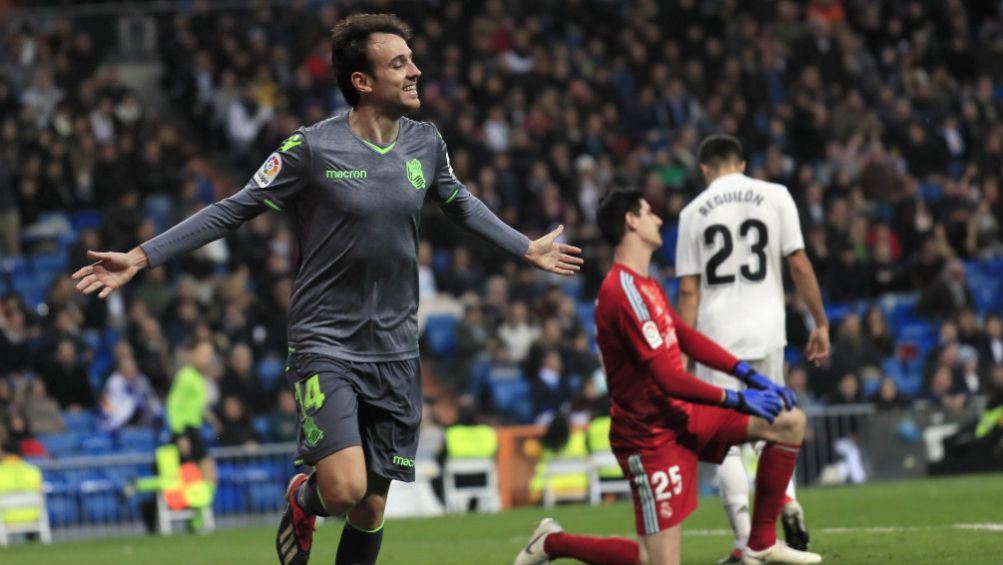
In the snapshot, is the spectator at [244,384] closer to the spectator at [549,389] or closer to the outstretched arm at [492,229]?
the spectator at [549,389]

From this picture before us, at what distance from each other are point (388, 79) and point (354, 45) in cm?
24

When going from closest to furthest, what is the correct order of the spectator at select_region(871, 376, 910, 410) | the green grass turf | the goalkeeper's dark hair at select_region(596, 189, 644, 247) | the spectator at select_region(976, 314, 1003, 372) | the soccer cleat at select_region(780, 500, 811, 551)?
the goalkeeper's dark hair at select_region(596, 189, 644, 247) < the soccer cleat at select_region(780, 500, 811, 551) < the green grass turf < the spectator at select_region(871, 376, 910, 410) < the spectator at select_region(976, 314, 1003, 372)

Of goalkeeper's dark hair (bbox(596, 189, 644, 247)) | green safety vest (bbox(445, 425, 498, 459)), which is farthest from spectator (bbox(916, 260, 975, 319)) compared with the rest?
goalkeeper's dark hair (bbox(596, 189, 644, 247))

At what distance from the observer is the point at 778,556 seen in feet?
30.0

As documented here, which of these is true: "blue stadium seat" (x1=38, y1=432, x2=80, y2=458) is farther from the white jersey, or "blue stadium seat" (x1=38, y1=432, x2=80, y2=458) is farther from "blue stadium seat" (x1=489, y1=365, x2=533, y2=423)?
the white jersey

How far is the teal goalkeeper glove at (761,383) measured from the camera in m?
8.05

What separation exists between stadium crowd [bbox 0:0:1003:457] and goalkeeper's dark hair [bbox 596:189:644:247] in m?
10.7

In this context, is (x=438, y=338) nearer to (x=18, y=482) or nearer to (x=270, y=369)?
(x=270, y=369)

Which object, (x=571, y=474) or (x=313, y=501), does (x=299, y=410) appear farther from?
(x=571, y=474)

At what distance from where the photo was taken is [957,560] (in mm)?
9430

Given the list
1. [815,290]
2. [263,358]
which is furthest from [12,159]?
[815,290]

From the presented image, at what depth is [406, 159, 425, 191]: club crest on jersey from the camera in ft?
25.0

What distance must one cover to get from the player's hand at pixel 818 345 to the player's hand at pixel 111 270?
4.34m

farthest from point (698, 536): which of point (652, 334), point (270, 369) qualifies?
point (270, 369)
